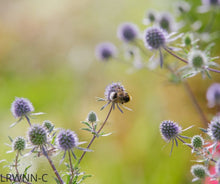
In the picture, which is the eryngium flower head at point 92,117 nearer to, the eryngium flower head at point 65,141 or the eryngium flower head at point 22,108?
the eryngium flower head at point 65,141

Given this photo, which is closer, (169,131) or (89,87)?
(169,131)

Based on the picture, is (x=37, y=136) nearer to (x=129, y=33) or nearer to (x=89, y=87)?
(x=129, y=33)

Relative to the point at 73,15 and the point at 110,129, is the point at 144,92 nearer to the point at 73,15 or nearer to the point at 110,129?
the point at 110,129

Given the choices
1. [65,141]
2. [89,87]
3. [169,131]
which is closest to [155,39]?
[169,131]

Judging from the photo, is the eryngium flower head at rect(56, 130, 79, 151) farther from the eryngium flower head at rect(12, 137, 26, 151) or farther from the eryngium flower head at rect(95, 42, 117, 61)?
the eryngium flower head at rect(95, 42, 117, 61)

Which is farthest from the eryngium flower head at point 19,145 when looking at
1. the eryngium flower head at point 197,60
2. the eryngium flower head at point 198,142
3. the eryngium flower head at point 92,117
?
the eryngium flower head at point 197,60

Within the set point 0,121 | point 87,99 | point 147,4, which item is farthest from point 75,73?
point 147,4

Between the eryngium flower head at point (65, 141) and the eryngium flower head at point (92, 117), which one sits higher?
the eryngium flower head at point (92, 117)

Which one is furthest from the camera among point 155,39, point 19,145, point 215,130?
point 155,39

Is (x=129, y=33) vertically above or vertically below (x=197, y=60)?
above
